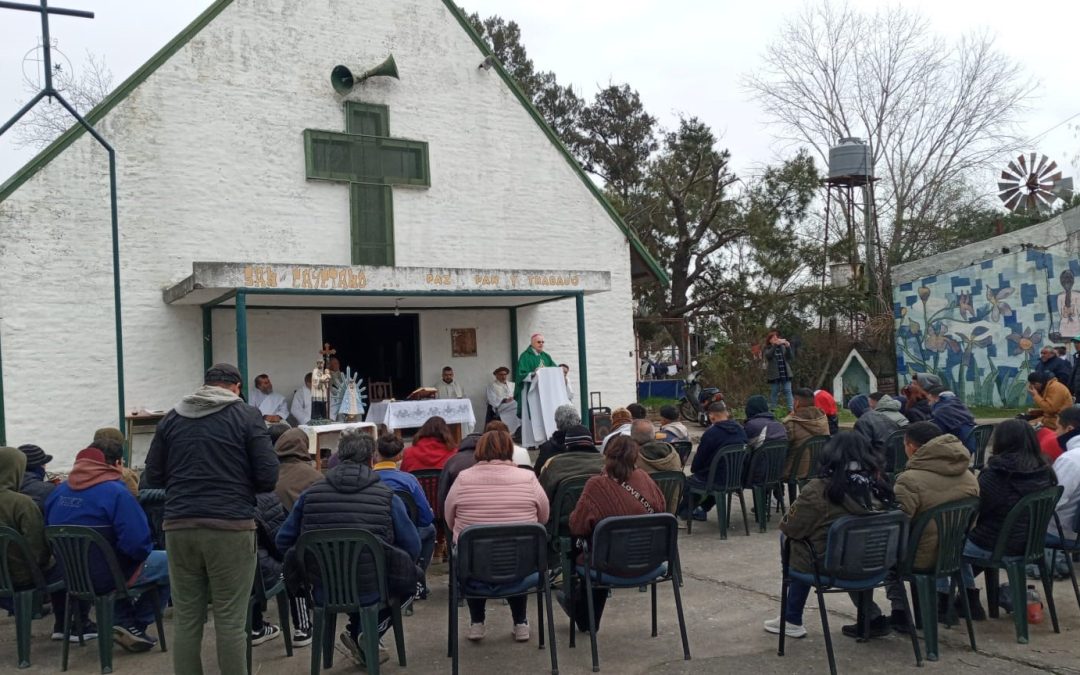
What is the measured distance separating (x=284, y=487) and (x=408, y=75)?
10478 millimetres

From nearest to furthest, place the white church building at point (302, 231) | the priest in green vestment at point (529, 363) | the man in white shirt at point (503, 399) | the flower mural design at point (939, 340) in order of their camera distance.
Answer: the white church building at point (302, 231)
the priest in green vestment at point (529, 363)
the man in white shirt at point (503, 399)
the flower mural design at point (939, 340)

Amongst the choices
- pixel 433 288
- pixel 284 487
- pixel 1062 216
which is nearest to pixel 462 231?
pixel 433 288

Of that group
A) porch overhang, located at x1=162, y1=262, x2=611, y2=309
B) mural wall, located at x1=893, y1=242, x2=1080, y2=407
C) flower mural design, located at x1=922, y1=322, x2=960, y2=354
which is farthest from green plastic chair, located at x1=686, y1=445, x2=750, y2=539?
flower mural design, located at x1=922, y1=322, x2=960, y2=354

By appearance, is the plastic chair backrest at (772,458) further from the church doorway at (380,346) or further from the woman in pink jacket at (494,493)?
the church doorway at (380,346)

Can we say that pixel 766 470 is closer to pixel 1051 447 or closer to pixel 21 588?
pixel 1051 447

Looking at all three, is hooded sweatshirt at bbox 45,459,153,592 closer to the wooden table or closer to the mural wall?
the wooden table

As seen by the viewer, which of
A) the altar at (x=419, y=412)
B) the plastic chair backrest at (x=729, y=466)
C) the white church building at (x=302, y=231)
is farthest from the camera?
the altar at (x=419, y=412)

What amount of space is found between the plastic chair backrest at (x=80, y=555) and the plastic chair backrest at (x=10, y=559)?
0.70ft

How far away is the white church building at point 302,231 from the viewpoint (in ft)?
40.1

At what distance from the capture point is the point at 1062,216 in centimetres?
1986

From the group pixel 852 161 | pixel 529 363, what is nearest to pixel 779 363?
pixel 529 363

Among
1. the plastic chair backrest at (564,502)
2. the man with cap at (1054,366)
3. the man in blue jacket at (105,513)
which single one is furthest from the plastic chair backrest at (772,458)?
the man with cap at (1054,366)

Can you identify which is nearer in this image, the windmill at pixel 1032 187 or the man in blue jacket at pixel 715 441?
the man in blue jacket at pixel 715 441

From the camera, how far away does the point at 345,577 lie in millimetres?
4742
